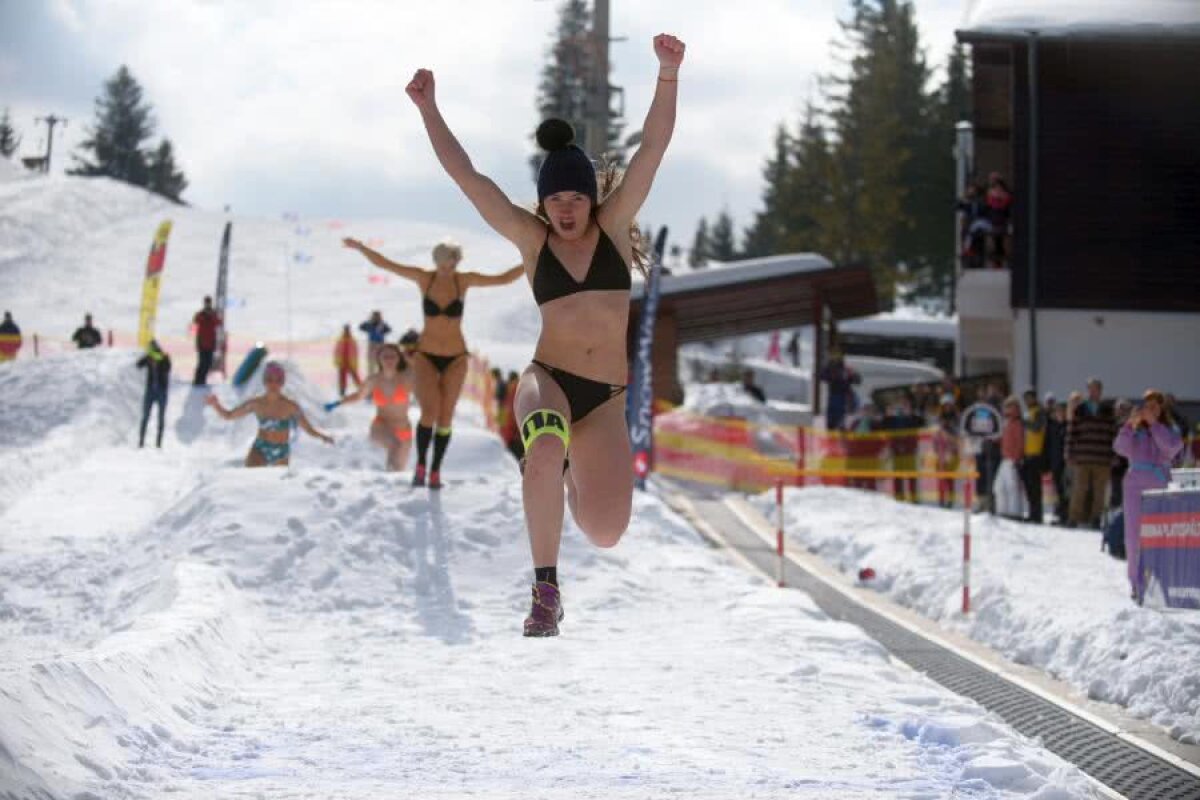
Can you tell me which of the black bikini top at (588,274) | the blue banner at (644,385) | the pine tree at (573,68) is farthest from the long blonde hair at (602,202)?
the blue banner at (644,385)

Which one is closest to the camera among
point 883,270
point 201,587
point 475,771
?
point 475,771

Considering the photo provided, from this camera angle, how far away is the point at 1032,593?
580 inches

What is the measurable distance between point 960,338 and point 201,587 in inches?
1016

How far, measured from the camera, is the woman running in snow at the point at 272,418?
1605 centimetres

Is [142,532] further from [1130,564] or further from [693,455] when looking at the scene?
[693,455]

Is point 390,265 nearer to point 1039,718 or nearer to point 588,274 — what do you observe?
point 1039,718

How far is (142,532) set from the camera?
15398mm

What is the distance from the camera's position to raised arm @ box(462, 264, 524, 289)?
39.1 feet

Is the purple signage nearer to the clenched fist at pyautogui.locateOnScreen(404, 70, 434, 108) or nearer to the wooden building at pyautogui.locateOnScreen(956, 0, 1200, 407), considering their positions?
the clenched fist at pyautogui.locateOnScreen(404, 70, 434, 108)

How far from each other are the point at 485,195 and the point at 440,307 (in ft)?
21.8

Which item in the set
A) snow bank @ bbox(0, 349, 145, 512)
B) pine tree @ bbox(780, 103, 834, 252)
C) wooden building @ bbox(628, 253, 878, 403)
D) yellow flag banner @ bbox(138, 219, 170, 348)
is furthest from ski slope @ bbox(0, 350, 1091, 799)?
pine tree @ bbox(780, 103, 834, 252)

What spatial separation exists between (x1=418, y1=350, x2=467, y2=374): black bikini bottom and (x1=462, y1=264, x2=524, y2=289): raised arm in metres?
0.63

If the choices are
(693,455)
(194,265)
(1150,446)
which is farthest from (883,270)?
(1150,446)

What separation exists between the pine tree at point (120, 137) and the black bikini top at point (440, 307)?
30419 mm
